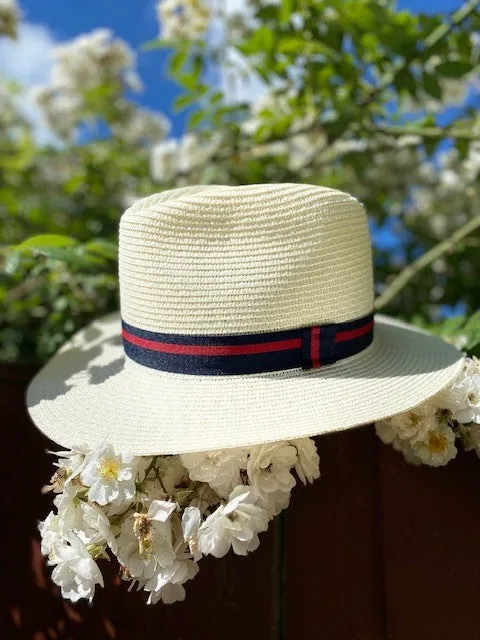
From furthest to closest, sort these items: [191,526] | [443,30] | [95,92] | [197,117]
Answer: [95,92]
[197,117]
[443,30]
[191,526]

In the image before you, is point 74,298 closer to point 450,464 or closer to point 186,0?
point 450,464

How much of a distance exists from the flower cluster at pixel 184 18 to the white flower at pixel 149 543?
1.92 m

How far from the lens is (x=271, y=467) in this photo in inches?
32.2

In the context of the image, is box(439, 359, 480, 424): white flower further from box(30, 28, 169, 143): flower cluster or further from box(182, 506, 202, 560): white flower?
box(30, 28, 169, 143): flower cluster

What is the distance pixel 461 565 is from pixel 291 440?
1.30ft

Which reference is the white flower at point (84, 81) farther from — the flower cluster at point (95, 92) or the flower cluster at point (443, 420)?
the flower cluster at point (443, 420)

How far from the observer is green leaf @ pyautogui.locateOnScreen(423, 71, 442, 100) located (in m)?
1.65

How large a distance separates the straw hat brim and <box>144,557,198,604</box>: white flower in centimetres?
14

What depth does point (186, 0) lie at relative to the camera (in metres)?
2.28

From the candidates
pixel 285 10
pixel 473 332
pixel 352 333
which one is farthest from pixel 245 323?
pixel 285 10

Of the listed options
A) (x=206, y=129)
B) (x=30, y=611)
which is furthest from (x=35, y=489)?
(x=206, y=129)

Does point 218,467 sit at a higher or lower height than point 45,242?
lower

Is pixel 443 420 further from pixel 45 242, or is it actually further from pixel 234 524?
pixel 45 242

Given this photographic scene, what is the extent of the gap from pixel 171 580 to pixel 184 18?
208 centimetres
